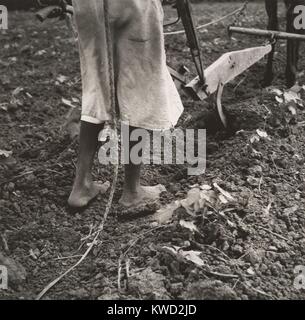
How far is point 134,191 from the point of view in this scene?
2.56m

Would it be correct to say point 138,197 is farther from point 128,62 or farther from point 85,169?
point 128,62

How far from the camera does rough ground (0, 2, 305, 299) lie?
2.07 meters

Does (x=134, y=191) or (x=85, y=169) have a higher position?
(x=85, y=169)

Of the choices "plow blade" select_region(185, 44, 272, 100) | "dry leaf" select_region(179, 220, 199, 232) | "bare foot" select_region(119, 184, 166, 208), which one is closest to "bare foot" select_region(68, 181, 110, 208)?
"bare foot" select_region(119, 184, 166, 208)

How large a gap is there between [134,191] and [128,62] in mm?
672

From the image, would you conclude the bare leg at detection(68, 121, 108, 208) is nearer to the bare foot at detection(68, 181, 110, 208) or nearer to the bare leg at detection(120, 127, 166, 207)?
the bare foot at detection(68, 181, 110, 208)

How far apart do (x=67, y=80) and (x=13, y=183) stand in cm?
171

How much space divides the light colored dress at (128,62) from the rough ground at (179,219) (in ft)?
1.61

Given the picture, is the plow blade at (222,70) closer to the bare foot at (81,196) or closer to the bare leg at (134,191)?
the bare leg at (134,191)

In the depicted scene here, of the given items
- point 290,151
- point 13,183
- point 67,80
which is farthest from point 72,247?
point 67,80

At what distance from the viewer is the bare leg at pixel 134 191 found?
2500 millimetres

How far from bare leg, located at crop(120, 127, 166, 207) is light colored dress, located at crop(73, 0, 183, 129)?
10.5 inches

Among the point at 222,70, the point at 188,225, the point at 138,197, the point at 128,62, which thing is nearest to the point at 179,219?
the point at 188,225

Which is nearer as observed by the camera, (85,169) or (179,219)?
(179,219)
